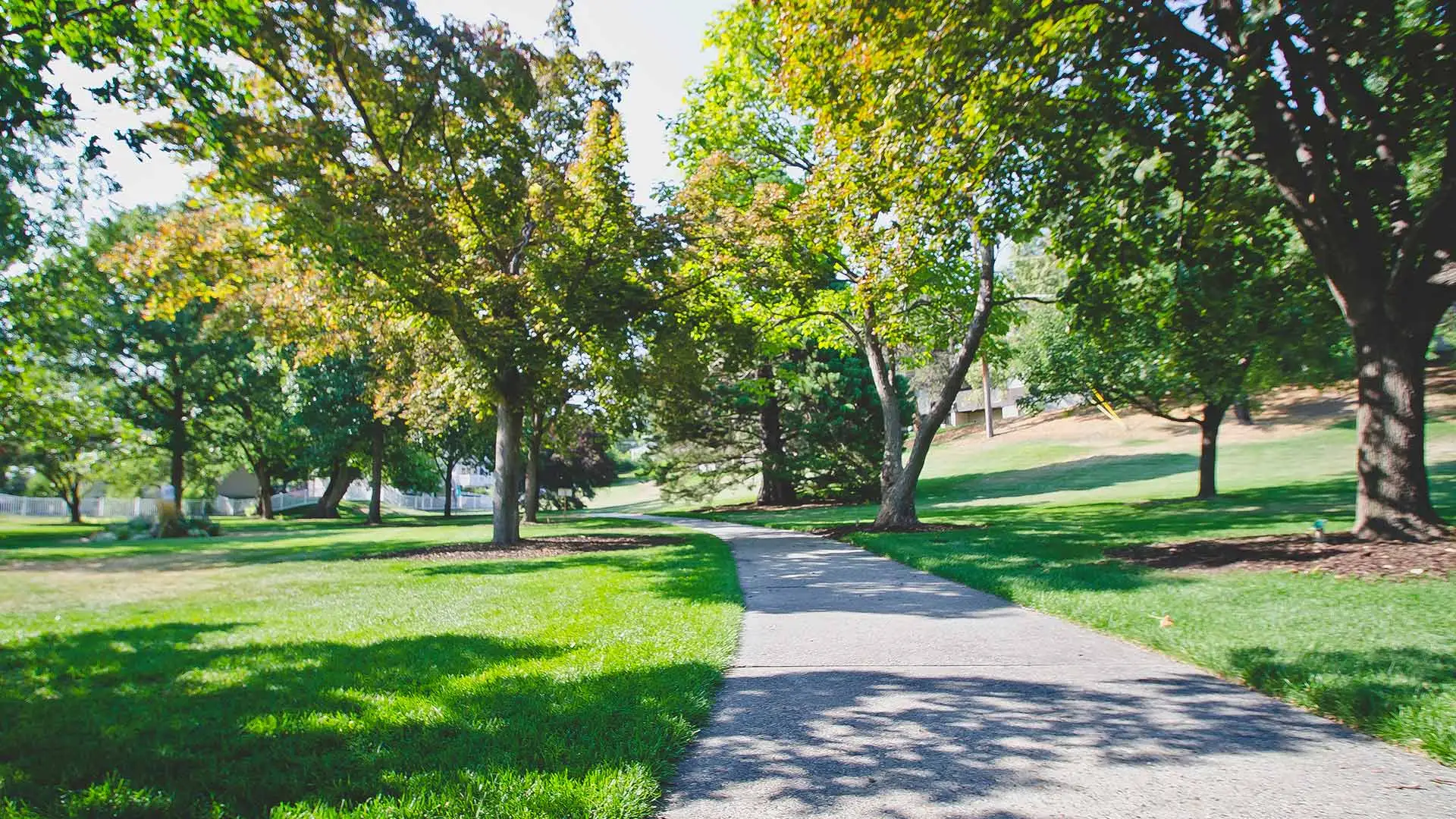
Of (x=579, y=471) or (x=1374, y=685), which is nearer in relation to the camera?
(x=1374, y=685)

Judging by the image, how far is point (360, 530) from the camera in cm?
2645

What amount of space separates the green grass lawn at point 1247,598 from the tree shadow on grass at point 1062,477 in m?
8.12

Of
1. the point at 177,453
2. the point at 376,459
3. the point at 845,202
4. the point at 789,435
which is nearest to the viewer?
the point at 845,202

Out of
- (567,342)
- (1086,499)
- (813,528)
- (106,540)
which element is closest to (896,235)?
(567,342)

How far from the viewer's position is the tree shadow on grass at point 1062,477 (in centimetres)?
3038

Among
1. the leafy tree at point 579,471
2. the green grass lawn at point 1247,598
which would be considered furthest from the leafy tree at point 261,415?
the green grass lawn at point 1247,598

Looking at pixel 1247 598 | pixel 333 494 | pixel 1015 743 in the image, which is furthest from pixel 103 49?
pixel 333 494

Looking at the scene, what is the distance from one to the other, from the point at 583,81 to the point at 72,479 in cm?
3836

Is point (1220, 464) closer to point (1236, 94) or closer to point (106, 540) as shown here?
point (1236, 94)

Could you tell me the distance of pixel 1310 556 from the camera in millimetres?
8719

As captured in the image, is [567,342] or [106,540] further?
[106,540]

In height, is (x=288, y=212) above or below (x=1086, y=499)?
above

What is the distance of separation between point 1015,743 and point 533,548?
12749 millimetres

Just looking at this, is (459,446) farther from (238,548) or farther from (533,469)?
(238,548)
